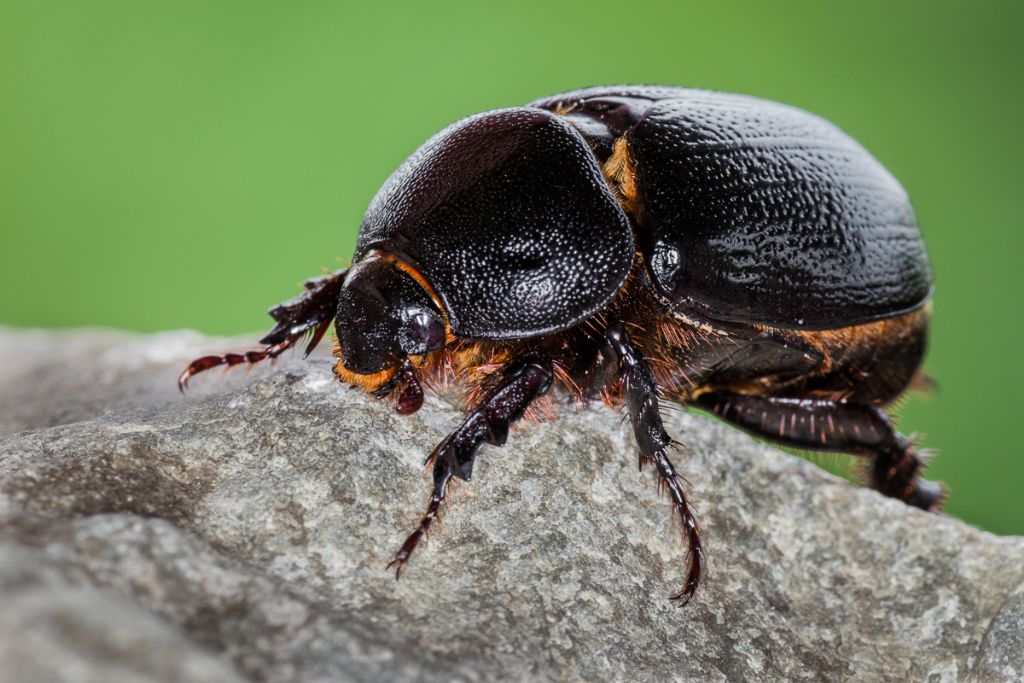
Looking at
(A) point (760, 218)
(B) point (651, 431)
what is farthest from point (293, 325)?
(A) point (760, 218)

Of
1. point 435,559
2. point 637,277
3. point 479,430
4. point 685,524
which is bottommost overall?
point 685,524

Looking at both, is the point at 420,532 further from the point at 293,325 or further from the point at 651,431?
the point at 293,325

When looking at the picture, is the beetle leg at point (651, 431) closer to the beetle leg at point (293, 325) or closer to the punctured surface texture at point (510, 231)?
the punctured surface texture at point (510, 231)

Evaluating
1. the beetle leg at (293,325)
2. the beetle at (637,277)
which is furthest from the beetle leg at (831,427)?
the beetle leg at (293,325)

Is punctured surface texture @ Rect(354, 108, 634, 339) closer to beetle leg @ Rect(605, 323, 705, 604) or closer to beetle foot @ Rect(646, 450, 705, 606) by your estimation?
beetle leg @ Rect(605, 323, 705, 604)

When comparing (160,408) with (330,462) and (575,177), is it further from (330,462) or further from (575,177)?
(575,177)

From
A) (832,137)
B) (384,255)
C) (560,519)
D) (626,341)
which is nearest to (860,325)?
(832,137)
